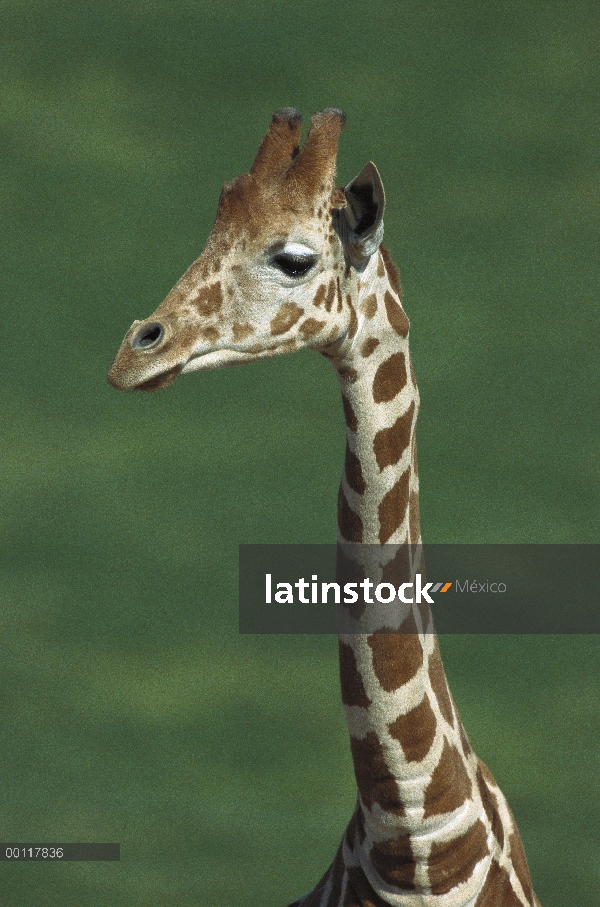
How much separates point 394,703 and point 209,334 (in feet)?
4.31

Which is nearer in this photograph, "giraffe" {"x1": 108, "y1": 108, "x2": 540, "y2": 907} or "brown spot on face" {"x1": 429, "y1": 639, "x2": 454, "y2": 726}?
"giraffe" {"x1": 108, "y1": 108, "x2": 540, "y2": 907}

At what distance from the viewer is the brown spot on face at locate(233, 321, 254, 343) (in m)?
5.07

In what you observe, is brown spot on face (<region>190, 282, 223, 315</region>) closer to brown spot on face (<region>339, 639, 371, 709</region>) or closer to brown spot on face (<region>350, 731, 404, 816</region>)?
brown spot on face (<region>339, 639, 371, 709</region>)

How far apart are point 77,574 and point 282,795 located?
8.28ft

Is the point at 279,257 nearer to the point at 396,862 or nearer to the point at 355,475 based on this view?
the point at 355,475

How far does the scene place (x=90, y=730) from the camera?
10.9 metres

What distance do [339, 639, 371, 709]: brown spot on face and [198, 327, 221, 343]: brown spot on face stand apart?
1.09m

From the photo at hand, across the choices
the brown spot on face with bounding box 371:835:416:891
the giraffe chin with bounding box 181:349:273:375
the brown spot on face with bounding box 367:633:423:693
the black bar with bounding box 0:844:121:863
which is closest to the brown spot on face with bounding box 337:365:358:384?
the giraffe chin with bounding box 181:349:273:375

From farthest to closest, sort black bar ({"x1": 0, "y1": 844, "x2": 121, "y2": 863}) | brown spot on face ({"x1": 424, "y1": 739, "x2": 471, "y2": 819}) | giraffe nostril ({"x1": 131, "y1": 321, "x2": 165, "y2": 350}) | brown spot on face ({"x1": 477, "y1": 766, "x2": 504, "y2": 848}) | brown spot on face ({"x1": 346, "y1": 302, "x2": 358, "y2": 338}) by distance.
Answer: black bar ({"x1": 0, "y1": 844, "x2": 121, "y2": 863})
brown spot on face ({"x1": 477, "y1": 766, "x2": 504, "y2": 848})
brown spot on face ({"x1": 424, "y1": 739, "x2": 471, "y2": 819})
brown spot on face ({"x1": 346, "y1": 302, "x2": 358, "y2": 338})
giraffe nostril ({"x1": 131, "y1": 321, "x2": 165, "y2": 350})

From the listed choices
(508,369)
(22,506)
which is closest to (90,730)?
(22,506)

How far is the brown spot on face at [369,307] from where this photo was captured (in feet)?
17.4

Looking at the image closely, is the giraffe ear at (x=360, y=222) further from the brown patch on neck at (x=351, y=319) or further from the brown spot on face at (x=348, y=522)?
the brown spot on face at (x=348, y=522)

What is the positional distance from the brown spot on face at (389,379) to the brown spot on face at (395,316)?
76mm

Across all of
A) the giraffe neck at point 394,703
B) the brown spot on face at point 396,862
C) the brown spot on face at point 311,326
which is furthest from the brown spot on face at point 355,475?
the brown spot on face at point 396,862
